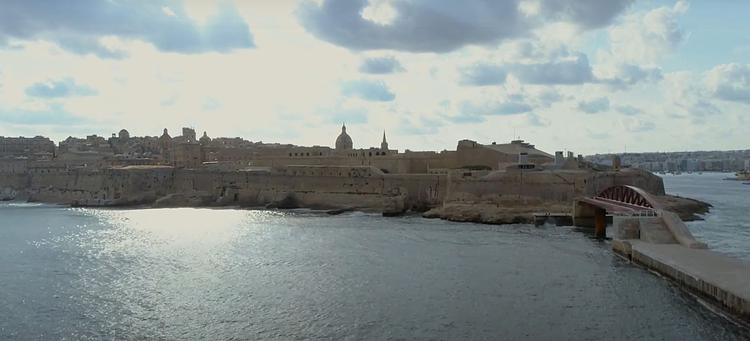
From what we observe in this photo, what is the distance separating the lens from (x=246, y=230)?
31203 mm

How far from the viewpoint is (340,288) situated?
17312mm

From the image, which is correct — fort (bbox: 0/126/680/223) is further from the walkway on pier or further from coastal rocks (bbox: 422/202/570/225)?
the walkway on pier

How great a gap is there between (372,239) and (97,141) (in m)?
71.0

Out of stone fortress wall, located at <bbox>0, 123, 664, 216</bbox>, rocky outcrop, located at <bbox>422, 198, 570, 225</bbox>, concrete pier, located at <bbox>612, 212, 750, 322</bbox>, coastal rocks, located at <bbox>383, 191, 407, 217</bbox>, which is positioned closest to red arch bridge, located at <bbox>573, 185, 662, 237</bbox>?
concrete pier, located at <bbox>612, 212, 750, 322</bbox>

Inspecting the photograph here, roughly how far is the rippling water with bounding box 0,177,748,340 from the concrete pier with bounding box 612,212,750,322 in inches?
19.0

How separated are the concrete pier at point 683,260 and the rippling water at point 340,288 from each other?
48 cm

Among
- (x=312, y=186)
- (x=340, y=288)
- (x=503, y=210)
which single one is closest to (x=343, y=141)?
(x=312, y=186)

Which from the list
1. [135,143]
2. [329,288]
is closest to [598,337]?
[329,288]

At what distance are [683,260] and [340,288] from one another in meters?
9.69

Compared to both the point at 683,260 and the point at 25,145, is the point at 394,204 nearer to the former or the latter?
the point at 683,260

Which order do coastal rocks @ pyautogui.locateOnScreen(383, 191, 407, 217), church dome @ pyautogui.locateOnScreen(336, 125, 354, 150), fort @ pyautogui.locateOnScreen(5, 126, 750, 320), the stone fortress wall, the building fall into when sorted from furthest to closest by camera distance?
the building
church dome @ pyautogui.locateOnScreen(336, 125, 354, 150)
coastal rocks @ pyautogui.locateOnScreen(383, 191, 407, 217)
the stone fortress wall
fort @ pyautogui.locateOnScreen(5, 126, 750, 320)

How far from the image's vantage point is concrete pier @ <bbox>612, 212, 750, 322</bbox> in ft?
45.1

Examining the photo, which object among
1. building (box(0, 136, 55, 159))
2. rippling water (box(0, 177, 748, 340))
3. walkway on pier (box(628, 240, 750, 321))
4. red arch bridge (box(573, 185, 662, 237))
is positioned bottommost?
rippling water (box(0, 177, 748, 340))

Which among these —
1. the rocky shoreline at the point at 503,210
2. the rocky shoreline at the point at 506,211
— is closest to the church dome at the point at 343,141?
the rocky shoreline at the point at 503,210
